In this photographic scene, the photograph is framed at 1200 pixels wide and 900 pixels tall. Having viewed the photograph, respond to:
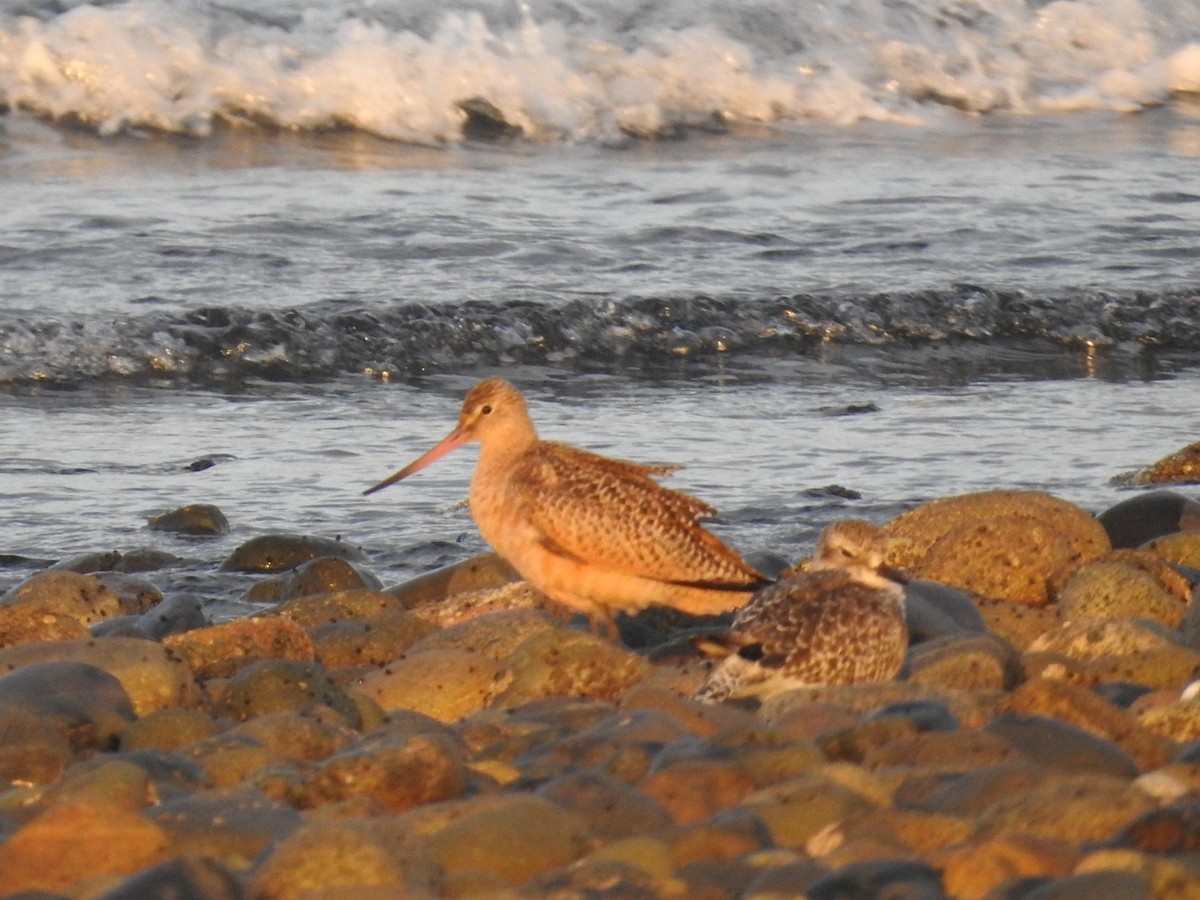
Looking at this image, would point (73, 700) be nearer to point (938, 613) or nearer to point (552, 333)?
point (938, 613)

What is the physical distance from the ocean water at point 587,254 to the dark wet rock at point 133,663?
1.55 m

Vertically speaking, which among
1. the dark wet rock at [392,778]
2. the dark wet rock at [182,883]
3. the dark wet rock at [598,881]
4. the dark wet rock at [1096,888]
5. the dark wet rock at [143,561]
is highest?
the dark wet rock at [1096,888]

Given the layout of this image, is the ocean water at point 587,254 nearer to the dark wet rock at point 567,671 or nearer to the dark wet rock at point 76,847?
the dark wet rock at point 567,671

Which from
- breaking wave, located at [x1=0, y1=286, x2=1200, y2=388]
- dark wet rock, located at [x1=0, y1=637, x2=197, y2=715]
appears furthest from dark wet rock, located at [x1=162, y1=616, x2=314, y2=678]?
breaking wave, located at [x1=0, y1=286, x2=1200, y2=388]

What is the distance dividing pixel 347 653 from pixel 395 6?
10.2m

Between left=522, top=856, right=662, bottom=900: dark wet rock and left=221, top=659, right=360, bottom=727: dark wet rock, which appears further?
left=221, top=659, right=360, bottom=727: dark wet rock

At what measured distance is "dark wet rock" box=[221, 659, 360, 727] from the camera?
14.9 feet

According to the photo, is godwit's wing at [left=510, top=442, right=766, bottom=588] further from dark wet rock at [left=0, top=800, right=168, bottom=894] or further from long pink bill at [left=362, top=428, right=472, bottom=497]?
dark wet rock at [left=0, top=800, right=168, bottom=894]

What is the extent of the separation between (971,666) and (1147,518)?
204cm

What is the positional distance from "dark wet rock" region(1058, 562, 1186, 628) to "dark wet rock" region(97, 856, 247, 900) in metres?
3.02

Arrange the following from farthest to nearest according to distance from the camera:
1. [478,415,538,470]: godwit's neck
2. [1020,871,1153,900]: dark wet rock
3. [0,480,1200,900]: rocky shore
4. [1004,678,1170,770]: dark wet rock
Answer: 1. [478,415,538,470]: godwit's neck
2. [1004,678,1170,770]: dark wet rock
3. [0,480,1200,900]: rocky shore
4. [1020,871,1153,900]: dark wet rock

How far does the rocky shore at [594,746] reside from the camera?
3107 millimetres

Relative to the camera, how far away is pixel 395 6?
48.6 ft

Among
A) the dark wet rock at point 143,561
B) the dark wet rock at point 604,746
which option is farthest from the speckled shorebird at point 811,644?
the dark wet rock at point 143,561
